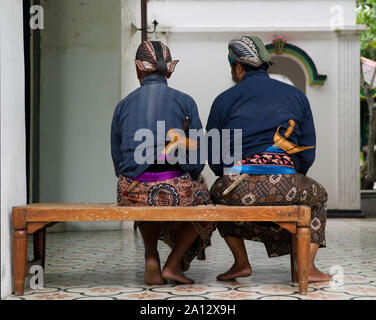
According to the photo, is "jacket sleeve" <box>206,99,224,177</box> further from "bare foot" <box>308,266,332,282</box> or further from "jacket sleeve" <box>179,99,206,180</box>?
"bare foot" <box>308,266,332,282</box>

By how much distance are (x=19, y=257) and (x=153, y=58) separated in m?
1.41

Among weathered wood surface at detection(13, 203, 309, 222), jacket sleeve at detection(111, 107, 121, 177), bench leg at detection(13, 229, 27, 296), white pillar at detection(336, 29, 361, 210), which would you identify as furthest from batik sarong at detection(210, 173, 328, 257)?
white pillar at detection(336, 29, 361, 210)

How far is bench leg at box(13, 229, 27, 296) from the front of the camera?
3.22 m

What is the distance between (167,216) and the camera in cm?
323

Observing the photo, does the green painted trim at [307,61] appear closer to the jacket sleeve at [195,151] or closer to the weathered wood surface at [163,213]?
the jacket sleeve at [195,151]

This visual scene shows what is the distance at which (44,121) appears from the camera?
738 centimetres

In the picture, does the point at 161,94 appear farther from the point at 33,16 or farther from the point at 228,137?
the point at 33,16

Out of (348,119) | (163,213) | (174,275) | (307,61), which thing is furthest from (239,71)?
(348,119)

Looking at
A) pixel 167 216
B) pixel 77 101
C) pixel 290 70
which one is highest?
pixel 290 70

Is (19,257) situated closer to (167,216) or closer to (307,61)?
(167,216)

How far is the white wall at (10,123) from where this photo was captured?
10.4ft

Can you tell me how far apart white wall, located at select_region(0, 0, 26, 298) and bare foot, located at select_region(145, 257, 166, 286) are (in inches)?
32.6
